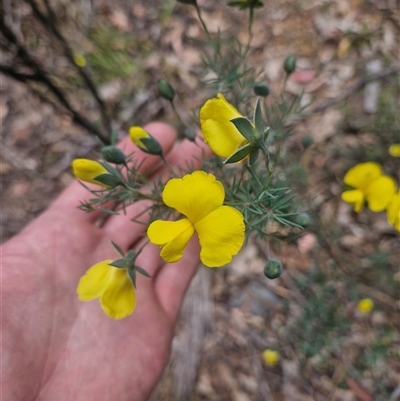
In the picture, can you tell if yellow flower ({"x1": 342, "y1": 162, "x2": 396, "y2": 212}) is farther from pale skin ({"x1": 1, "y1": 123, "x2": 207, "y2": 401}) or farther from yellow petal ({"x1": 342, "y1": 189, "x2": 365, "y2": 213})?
pale skin ({"x1": 1, "y1": 123, "x2": 207, "y2": 401})

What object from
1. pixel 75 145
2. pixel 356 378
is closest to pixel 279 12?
pixel 75 145

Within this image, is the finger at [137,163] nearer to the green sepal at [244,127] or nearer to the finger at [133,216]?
the finger at [133,216]

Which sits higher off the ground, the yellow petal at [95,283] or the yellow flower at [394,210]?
the yellow petal at [95,283]

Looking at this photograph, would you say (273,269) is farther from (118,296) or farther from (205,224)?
(118,296)

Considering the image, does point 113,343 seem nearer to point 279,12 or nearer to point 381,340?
point 381,340

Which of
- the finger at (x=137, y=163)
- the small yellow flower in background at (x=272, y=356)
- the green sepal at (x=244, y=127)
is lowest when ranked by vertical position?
the small yellow flower in background at (x=272, y=356)

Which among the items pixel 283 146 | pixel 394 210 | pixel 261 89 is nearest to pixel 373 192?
pixel 394 210

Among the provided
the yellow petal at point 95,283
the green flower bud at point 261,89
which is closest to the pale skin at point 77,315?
the green flower bud at point 261,89

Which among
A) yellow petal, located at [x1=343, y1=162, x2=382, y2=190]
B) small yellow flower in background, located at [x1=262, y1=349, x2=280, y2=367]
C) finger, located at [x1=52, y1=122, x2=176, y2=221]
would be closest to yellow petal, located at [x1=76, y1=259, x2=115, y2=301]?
finger, located at [x1=52, y1=122, x2=176, y2=221]
